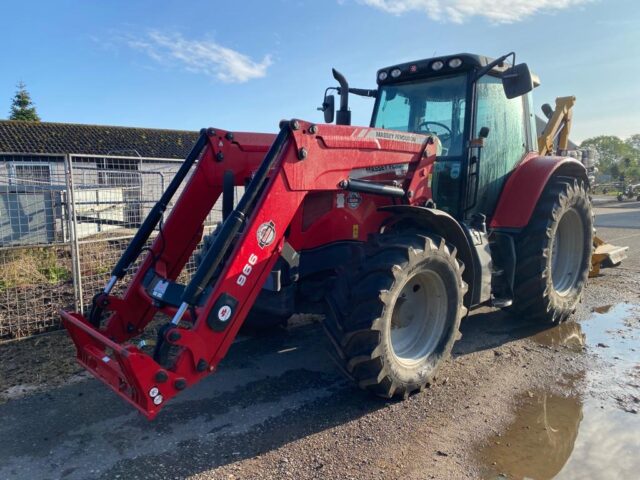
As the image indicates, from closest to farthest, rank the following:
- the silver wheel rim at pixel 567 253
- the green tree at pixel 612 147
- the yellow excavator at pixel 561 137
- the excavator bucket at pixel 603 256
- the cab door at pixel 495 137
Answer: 1. the cab door at pixel 495 137
2. the silver wheel rim at pixel 567 253
3. the yellow excavator at pixel 561 137
4. the excavator bucket at pixel 603 256
5. the green tree at pixel 612 147

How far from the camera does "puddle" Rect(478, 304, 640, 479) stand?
284cm

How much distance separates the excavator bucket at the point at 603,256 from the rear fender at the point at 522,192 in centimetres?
297

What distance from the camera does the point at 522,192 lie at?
16.1ft

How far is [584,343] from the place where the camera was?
4832 mm

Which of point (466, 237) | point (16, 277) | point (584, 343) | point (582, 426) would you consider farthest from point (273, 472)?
point (16, 277)

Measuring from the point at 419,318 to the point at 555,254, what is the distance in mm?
2730

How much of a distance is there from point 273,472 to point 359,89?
13.1ft

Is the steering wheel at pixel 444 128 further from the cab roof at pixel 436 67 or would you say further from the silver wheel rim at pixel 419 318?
the silver wheel rim at pixel 419 318

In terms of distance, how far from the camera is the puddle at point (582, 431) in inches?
112

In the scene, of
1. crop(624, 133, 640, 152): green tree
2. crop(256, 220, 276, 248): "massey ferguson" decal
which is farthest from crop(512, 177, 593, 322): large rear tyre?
crop(624, 133, 640, 152): green tree

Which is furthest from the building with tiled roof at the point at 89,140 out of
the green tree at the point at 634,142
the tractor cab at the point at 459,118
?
the green tree at the point at 634,142

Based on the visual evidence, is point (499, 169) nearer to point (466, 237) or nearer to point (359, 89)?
point (466, 237)

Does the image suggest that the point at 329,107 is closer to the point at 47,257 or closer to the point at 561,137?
the point at 561,137

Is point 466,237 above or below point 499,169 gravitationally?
below
